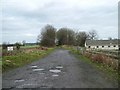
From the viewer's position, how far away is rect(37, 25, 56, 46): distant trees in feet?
346

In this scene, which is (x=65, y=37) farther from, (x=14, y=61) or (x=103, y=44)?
(x=14, y=61)

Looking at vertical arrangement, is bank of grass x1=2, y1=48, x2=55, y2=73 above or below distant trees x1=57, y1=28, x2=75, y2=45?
below

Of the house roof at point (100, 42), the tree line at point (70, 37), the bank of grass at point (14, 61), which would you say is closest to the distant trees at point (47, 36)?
the tree line at point (70, 37)

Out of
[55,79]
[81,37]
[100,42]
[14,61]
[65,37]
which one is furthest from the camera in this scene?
[81,37]

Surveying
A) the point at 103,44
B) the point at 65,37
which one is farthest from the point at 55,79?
the point at 103,44

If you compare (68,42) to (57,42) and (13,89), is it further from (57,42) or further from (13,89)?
(13,89)

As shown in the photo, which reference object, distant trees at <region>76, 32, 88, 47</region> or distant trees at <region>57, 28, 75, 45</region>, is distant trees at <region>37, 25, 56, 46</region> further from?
distant trees at <region>76, 32, 88, 47</region>

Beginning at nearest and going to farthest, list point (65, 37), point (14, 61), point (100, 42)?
point (14, 61) → point (65, 37) → point (100, 42)

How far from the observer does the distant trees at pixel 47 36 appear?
105562 millimetres

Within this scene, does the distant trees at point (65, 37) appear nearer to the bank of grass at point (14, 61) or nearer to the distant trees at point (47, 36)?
the distant trees at point (47, 36)

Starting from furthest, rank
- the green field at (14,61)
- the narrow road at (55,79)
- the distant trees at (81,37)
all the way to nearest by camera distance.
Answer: the distant trees at (81,37), the green field at (14,61), the narrow road at (55,79)

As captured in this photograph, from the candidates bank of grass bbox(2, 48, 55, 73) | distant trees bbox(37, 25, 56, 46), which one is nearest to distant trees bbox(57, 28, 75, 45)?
distant trees bbox(37, 25, 56, 46)

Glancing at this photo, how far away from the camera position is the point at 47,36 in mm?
106438

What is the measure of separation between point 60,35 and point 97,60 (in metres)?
103
